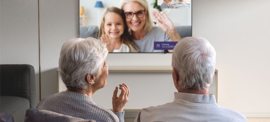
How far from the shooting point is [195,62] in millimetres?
1648

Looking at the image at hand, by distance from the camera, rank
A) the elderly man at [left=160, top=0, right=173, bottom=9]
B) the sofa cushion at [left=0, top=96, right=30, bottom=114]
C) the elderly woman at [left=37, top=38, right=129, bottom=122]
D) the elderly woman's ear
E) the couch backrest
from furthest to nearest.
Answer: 1. the elderly man at [left=160, top=0, right=173, bottom=9]
2. the couch backrest
3. the sofa cushion at [left=0, top=96, right=30, bottom=114]
4. the elderly woman's ear
5. the elderly woman at [left=37, top=38, right=129, bottom=122]

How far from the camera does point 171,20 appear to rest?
480 cm

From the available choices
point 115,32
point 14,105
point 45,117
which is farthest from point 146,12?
point 45,117

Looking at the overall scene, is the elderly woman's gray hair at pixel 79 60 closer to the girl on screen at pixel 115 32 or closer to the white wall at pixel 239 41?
the girl on screen at pixel 115 32

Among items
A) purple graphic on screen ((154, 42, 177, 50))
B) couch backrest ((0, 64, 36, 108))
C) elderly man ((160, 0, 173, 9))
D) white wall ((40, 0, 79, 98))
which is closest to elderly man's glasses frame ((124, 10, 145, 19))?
elderly man ((160, 0, 173, 9))

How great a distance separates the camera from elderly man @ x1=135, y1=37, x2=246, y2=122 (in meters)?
1.58

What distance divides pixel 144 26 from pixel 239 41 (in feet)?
4.29

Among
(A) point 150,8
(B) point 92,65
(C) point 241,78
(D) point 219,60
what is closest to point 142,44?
(A) point 150,8

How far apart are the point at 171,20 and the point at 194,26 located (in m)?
0.33

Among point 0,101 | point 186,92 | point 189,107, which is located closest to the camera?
point 189,107

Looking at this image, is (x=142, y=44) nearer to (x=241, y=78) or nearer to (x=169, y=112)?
(x=241, y=78)

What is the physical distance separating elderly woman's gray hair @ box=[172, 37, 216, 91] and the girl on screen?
3.14 meters

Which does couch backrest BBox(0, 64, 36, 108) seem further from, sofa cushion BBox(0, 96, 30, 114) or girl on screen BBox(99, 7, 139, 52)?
girl on screen BBox(99, 7, 139, 52)

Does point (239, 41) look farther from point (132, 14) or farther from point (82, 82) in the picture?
point (82, 82)
